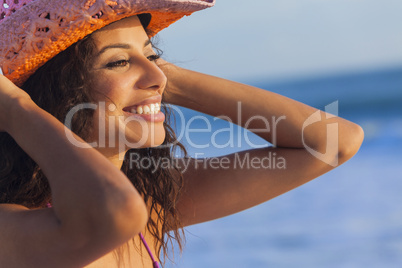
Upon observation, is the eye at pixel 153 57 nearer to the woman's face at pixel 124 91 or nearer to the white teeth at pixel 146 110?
the woman's face at pixel 124 91

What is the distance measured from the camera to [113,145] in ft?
7.40

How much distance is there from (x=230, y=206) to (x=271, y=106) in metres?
0.43

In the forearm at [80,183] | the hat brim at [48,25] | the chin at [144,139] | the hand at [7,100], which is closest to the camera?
the forearm at [80,183]

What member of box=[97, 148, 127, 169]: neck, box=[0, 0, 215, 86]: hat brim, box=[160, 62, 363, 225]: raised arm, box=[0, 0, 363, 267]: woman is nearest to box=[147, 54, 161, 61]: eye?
box=[0, 0, 363, 267]: woman

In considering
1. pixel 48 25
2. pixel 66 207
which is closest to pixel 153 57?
pixel 48 25

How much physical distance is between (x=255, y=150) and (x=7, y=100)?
1069mm

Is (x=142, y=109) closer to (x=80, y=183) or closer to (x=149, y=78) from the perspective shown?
(x=149, y=78)

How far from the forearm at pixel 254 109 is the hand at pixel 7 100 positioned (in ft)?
2.60

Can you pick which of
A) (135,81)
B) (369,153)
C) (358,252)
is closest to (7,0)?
(135,81)

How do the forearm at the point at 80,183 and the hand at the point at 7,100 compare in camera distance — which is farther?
the hand at the point at 7,100

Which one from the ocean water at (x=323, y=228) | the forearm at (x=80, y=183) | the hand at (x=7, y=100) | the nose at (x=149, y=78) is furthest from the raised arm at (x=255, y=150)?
the ocean water at (x=323, y=228)

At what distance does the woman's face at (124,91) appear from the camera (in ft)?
7.23

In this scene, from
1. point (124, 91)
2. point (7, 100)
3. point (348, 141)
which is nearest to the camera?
point (7, 100)

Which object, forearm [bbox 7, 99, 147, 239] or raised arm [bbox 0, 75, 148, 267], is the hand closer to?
raised arm [bbox 0, 75, 148, 267]
